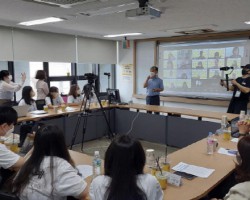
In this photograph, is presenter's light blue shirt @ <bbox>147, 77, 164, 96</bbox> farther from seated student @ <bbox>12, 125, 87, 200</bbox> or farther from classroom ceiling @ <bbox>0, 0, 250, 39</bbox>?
seated student @ <bbox>12, 125, 87, 200</bbox>

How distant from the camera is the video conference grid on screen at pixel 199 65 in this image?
5.99 m

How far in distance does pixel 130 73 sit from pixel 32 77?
285cm

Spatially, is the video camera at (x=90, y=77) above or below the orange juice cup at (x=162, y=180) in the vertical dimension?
above

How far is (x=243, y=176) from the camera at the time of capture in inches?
56.1

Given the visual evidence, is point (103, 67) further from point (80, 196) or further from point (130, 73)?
point (80, 196)

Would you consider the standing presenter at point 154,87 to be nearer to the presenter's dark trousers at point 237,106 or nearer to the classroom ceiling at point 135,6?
the classroom ceiling at point 135,6

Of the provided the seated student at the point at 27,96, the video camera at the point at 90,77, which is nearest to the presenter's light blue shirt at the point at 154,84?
the video camera at the point at 90,77

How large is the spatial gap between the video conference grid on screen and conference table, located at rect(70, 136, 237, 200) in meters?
3.58

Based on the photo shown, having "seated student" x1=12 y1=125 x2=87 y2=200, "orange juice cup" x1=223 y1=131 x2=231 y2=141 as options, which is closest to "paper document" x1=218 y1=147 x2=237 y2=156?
"orange juice cup" x1=223 y1=131 x2=231 y2=141

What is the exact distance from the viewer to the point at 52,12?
148 inches

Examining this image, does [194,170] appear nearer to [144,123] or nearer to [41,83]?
[144,123]

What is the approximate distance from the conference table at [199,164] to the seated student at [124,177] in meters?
0.42

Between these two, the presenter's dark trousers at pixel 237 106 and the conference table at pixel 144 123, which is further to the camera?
the presenter's dark trousers at pixel 237 106

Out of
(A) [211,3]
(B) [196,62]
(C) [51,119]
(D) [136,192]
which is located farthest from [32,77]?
(D) [136,192]
